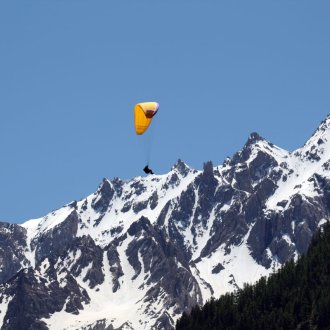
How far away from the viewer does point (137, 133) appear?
199500mm

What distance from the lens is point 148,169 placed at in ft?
629

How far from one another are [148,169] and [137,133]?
32.9 ft
